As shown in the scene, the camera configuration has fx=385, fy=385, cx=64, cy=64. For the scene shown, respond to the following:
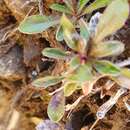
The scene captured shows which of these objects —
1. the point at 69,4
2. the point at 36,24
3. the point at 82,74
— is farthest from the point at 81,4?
the point at 82,74

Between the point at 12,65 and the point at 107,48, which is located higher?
the point at 107,48

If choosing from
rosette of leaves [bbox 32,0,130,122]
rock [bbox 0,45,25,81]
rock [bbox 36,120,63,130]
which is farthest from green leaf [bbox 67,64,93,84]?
rock [bbox 0,45,25,81]

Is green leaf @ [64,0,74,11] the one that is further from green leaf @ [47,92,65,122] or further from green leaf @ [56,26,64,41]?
green leaf @ [47,92,65,122]

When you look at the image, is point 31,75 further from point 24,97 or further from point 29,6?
point 29,6

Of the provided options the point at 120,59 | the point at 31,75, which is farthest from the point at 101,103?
the point at 31,75

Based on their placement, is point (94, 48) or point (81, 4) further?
point (81, 4)

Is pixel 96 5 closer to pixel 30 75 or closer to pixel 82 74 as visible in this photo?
pixel 82 74
